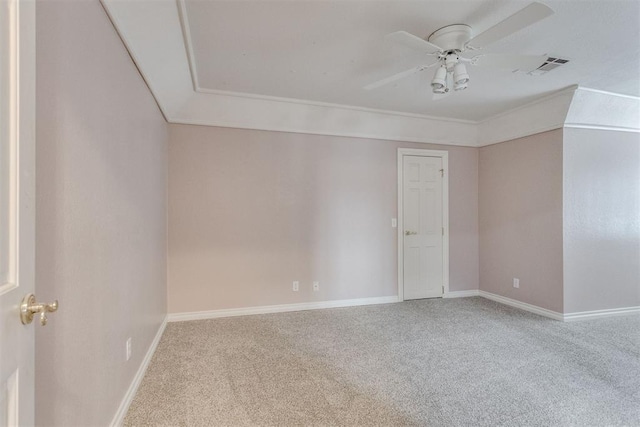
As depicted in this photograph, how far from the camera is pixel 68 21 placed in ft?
3.92

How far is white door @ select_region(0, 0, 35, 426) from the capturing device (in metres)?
0.71

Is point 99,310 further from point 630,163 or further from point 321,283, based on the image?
point 630,163

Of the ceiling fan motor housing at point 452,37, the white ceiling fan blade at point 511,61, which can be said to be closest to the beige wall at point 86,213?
the ceiling fan motor housing at point 452,37

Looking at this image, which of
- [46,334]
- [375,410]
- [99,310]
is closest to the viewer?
[46,334]

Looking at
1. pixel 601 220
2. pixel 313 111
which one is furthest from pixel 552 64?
pixel 313 111

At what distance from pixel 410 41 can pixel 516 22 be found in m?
0.57

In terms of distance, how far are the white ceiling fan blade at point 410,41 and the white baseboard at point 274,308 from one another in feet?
9.87

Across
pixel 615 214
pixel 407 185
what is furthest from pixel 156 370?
pixel 615 214

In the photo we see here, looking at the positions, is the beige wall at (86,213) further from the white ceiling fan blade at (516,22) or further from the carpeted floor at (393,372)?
the white ceiling fan blade at (516,22)

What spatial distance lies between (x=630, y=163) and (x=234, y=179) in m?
4.81

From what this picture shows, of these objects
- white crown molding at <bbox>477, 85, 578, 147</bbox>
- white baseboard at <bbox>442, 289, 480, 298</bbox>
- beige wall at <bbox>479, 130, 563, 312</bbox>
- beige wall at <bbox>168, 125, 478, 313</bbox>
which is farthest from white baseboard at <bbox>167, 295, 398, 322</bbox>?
white crown molding at <bbox>477, 85, 578, 147</bbox>

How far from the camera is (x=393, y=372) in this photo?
2.32 m

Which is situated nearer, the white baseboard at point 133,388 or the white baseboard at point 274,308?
the white baseboard at point 133,388

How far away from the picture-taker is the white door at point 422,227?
168 inches
